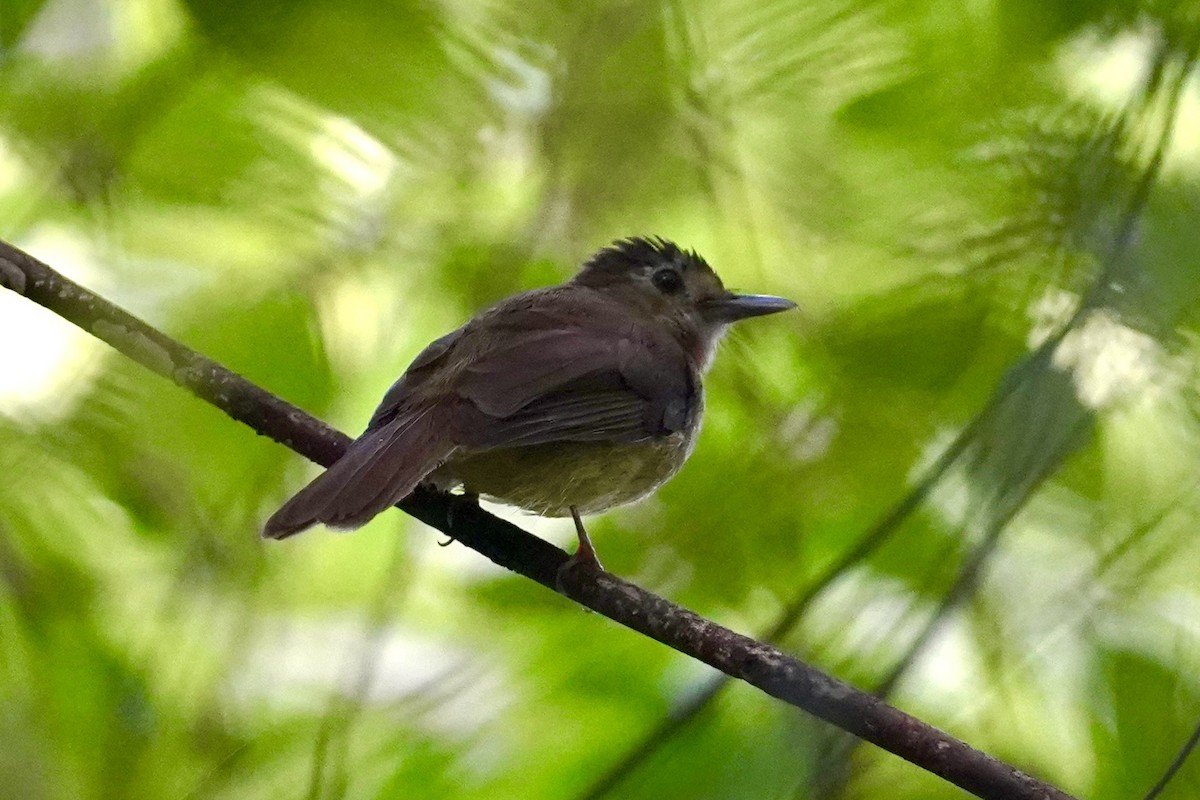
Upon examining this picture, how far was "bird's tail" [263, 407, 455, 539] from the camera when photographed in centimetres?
221

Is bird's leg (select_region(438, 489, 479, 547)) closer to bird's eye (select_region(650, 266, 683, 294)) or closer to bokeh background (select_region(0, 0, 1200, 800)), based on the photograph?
bokeh background (select_region(0, 0, 1200, 800))

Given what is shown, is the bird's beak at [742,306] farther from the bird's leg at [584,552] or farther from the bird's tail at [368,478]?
the bird's tail at [368,478]

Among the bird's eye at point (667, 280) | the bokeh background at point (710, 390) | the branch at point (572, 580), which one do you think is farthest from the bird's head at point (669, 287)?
the branch at point (572, 580)

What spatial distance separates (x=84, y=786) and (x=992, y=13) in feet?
6.16

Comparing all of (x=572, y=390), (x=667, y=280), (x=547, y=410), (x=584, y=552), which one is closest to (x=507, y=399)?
(x=547, y=410)

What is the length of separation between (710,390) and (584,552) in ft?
1.69

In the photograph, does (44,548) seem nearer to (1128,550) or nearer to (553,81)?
(553,81)

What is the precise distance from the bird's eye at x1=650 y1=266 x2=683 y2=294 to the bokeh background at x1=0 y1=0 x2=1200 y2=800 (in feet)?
2.00

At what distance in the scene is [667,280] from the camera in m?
3.42

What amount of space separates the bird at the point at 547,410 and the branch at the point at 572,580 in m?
0.09

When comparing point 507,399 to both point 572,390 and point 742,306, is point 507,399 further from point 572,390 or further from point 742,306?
point 742,306

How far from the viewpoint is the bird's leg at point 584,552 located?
2.32m

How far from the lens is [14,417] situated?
2.29 m

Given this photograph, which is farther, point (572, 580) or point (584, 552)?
point (584, 552)
